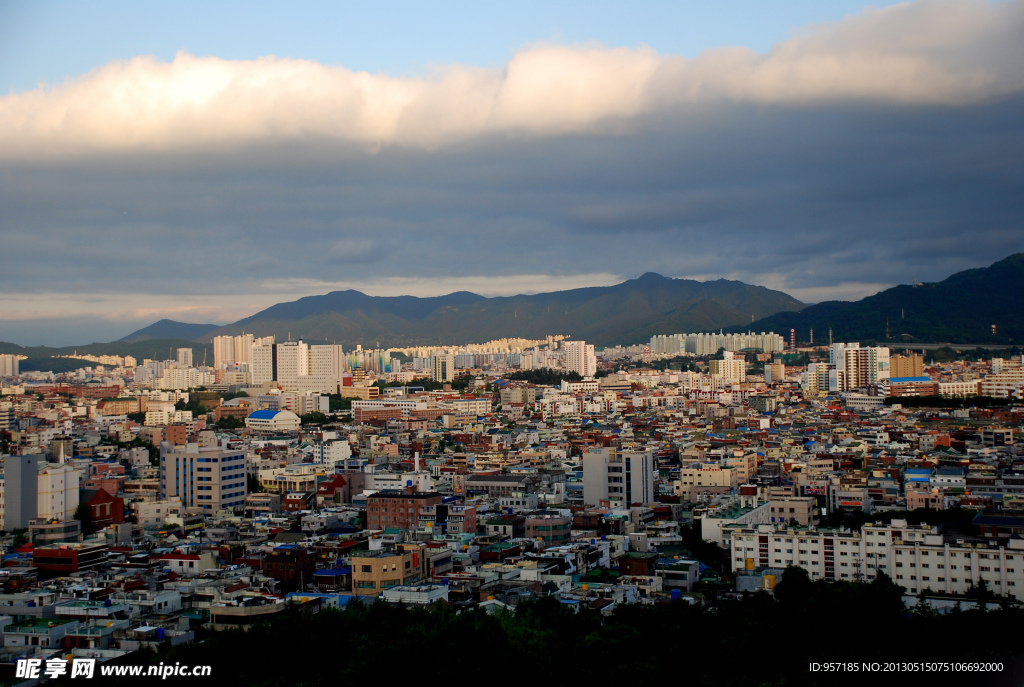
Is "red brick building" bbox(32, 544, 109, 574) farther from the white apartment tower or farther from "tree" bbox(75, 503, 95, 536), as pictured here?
the white apartment tower

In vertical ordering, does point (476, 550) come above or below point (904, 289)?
below

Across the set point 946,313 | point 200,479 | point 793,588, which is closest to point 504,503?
point 200,479

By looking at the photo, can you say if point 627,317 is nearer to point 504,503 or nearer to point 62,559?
point 504,503

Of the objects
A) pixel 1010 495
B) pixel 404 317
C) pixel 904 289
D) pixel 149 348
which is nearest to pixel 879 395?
pixel 1010 495

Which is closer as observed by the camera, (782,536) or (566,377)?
(782,536)

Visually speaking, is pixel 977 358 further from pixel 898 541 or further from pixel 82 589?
pixel 82 589

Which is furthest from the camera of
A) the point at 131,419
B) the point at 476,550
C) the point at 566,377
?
the point at 566,377

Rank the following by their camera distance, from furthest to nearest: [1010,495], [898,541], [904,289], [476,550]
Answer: [904,289] → [1010,495] → [476,550] → [898,541]
